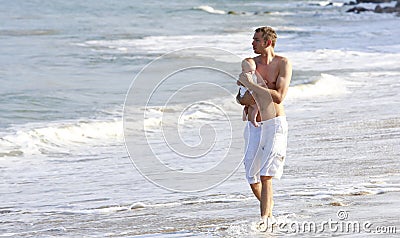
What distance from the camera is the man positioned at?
619cm

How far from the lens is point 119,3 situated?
198 feet

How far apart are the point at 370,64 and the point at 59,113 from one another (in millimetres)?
10342

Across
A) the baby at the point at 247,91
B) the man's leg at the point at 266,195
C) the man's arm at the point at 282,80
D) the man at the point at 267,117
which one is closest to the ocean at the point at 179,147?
the man's leg at the point at 266,195

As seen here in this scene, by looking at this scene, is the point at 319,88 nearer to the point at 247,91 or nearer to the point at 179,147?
the point at 179,147

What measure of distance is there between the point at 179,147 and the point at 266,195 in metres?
5.40

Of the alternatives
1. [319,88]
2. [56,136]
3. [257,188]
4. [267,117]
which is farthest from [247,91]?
[319,88]

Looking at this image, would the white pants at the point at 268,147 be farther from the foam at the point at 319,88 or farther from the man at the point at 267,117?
A: the foam at the point at 319,88

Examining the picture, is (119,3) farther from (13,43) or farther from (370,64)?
(370,64)

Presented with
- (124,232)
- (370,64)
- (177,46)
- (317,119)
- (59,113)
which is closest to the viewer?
(124,232)

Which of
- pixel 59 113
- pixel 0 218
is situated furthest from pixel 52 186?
pixel 59 113

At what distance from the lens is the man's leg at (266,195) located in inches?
251

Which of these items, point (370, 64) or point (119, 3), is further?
point (119, 3)

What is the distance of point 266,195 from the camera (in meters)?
6.44

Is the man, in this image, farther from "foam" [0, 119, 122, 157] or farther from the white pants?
"foam" [0, 119, 122, 157]
